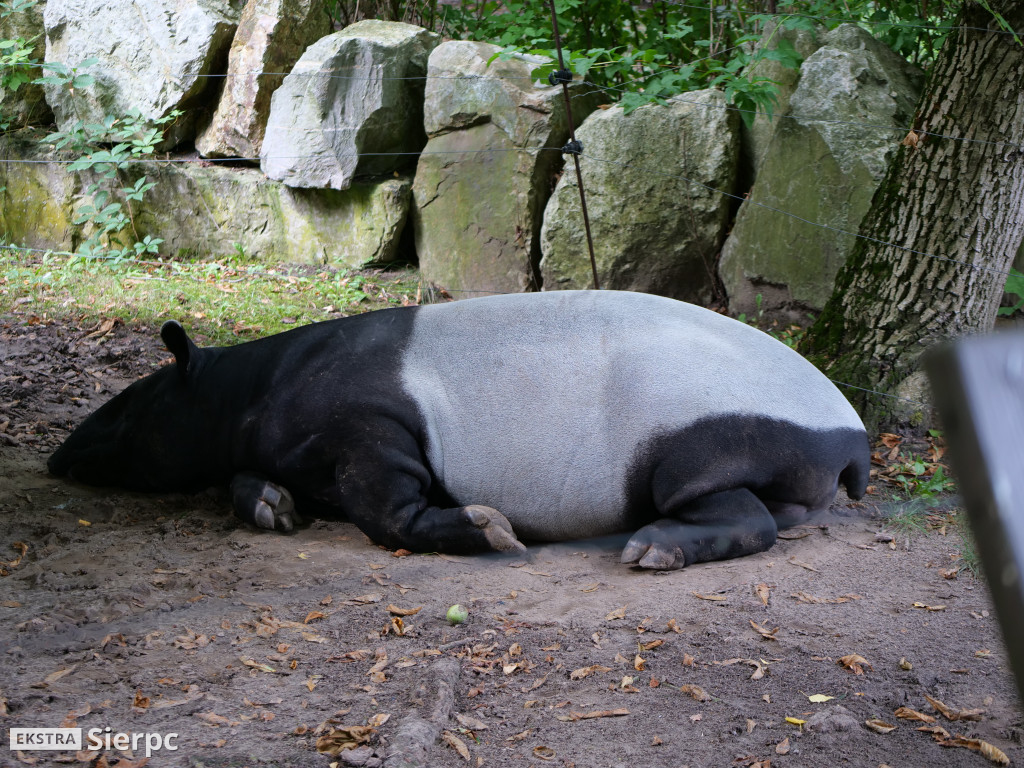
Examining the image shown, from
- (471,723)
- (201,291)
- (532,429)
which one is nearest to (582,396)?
(532,429)

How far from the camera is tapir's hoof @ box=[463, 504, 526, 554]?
11.1ft


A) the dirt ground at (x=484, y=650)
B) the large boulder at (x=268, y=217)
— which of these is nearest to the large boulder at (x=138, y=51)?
the large boulder at (x=268, y=217)

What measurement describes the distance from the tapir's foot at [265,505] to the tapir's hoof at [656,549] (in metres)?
1.44

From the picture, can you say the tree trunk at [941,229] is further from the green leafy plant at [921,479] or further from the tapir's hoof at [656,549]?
the tapir's hoof at [656,549]

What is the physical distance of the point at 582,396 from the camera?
3.50 metres

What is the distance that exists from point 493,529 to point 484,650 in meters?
0.86

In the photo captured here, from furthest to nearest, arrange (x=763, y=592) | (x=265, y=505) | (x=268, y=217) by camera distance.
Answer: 1. (x=268, y=217)
2. (x=265, y=505)
3. (x=763, y=592)

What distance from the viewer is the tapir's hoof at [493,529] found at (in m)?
3.39

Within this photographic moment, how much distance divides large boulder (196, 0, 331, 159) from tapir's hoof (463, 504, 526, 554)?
5.79m

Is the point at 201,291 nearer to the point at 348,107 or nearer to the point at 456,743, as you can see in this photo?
the point at 348,107

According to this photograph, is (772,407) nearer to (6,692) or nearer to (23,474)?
(6,692)

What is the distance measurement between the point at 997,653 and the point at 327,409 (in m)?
2.52

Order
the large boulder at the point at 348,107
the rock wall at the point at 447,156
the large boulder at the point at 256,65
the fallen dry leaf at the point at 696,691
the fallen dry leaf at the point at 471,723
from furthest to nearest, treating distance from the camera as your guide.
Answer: the large boulder at the point at 256,65, the large boulder at the point at 348,107, the rock wall at the point at 447,156, the fallen dry leaf at the point at 696,691, the fallen dry leaf at the point at 471,723

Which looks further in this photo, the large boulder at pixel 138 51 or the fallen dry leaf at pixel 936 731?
the large boulder at pixel 138 51
